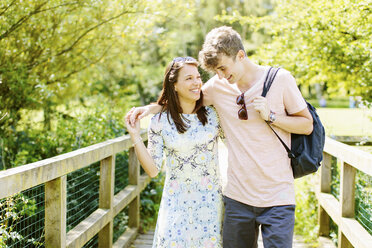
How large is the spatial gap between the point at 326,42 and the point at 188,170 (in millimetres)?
3881

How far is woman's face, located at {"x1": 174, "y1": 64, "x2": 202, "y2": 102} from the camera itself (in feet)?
9.17

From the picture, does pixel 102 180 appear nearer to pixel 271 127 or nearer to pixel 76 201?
pixel 76 201

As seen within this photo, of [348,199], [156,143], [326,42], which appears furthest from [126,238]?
[326,42]

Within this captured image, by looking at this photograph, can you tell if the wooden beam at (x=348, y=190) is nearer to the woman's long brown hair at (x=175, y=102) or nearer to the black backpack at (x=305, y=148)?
the black backpack at (x=305, y=148)

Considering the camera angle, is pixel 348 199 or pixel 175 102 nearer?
pixel 175 102

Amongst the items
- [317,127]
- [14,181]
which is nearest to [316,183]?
[317,127]

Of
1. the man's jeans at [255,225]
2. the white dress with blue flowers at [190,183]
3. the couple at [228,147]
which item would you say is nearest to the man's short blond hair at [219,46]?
the couple at [228,147]

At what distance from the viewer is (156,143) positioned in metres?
2.81

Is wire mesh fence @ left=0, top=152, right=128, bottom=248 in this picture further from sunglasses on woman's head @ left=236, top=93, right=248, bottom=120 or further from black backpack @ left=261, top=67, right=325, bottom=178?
black backpack @ left=261, top=67, right=325, bottom=178

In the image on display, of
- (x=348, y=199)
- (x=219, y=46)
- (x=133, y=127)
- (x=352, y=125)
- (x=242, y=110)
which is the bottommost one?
(x=348, y=199)

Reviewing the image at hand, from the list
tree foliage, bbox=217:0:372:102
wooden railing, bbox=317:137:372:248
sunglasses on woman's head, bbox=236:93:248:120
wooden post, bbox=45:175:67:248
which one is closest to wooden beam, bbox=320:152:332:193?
→ wooden railing, bbox=317:137:372:248

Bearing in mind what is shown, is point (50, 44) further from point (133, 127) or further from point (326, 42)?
point (133, 127)

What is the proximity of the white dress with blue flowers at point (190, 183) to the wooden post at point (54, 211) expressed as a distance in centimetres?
61

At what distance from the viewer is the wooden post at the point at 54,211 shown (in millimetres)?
2662
